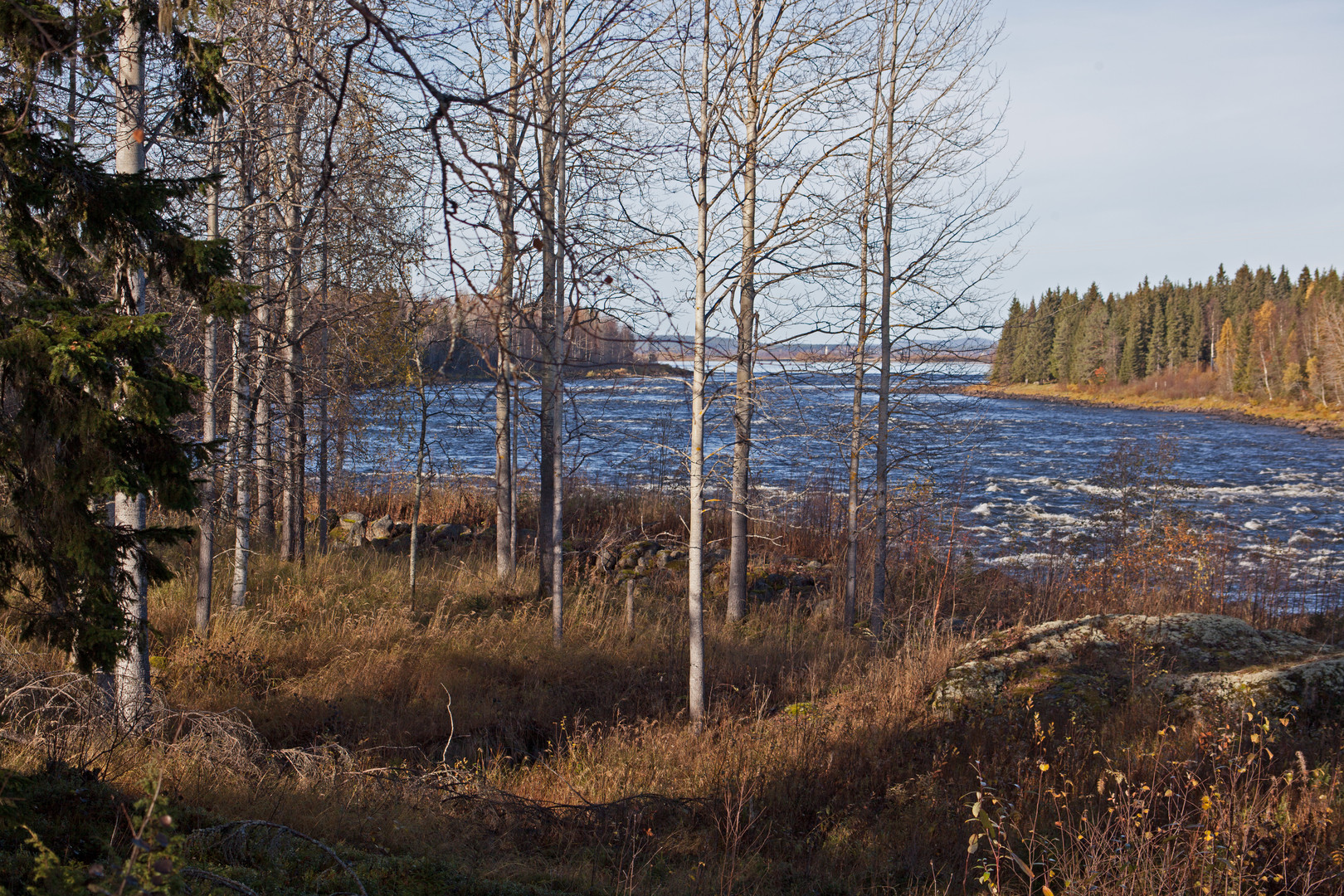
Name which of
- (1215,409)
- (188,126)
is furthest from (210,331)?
(1215,409)

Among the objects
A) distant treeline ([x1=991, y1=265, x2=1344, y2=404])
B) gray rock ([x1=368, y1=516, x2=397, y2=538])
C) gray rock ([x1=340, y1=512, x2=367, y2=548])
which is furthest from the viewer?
distant treeline ([x1=991, y1=265, x2=1344, y2=404])

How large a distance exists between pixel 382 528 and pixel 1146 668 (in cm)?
1142

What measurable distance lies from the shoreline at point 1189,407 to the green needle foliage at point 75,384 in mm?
40601

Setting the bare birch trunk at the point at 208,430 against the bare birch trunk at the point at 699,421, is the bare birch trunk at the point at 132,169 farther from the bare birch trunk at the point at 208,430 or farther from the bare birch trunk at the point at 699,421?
the bare birch trunk at the point at 699,421

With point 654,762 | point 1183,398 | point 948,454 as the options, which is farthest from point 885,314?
point 1183,398

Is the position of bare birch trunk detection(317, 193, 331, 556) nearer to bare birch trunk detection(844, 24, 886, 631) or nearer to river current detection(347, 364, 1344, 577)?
river current detection(347, 364, 1344, 577)

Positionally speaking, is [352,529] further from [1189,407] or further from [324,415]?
[1189,407]

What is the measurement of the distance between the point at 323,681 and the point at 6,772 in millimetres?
4667

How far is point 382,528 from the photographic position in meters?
13.5

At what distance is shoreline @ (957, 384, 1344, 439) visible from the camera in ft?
157

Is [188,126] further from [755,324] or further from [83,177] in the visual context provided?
[755,324]

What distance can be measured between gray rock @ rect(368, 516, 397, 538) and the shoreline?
33840mm

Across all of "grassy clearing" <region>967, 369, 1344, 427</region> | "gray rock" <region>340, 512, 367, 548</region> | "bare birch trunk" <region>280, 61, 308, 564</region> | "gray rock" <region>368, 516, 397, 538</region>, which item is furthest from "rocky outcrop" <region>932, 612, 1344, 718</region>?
"grassy clearing" <region>967, 369, 1344, 427</region>

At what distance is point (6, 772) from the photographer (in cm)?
241
